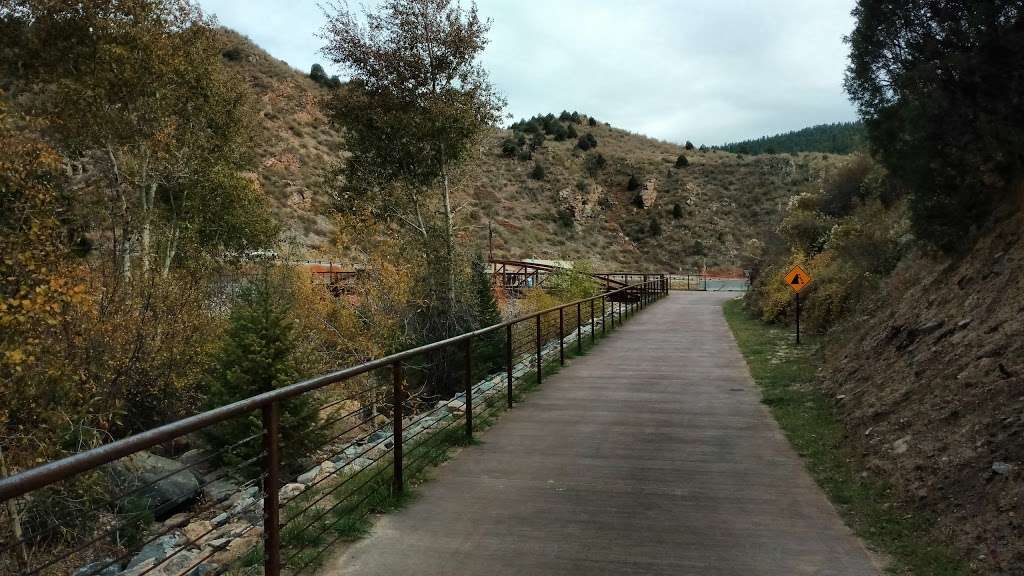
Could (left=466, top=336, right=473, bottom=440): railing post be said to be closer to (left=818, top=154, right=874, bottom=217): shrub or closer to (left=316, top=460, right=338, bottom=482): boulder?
(left=316, top=460, right=338, bottom=482): boulder

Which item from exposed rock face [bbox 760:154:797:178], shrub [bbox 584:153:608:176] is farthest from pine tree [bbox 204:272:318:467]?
exposed rock face [bbox 760:154:797:178]

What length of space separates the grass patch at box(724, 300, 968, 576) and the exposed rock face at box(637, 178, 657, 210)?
205 feet

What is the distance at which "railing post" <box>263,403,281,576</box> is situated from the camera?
328 cm

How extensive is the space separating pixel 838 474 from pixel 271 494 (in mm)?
4420

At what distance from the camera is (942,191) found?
9.02 meters

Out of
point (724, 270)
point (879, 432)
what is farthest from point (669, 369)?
point (724, 270)

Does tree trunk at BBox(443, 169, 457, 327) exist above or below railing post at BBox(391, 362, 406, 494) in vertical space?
above

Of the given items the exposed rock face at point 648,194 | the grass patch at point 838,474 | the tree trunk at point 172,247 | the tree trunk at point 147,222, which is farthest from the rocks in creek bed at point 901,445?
the exposed rock face at point 648,194

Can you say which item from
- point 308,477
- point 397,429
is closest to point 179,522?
point 397,429

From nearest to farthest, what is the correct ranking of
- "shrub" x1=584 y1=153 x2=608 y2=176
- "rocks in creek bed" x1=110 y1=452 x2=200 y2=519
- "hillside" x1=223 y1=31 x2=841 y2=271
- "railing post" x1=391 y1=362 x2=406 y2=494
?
"railing post" x1=391 y1=362 x2=406 y2=494 < "rocks in creek bed" x1=110 y1=452 x2=200 y2=519 < "hillside" x1=223 y1=31 x2=841 y2=271 < "shrub" x1=584 y1=153 x2=608 y2=176

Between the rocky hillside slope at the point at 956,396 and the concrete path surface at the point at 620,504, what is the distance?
65 cm

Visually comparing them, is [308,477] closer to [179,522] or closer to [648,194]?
[179,522]

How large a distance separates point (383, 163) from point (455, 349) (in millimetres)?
5697

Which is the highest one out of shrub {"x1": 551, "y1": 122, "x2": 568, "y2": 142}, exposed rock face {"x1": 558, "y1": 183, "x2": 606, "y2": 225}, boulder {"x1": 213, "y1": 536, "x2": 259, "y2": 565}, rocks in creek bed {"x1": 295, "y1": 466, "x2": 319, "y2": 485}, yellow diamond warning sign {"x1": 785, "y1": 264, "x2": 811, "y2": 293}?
shrub {"x1": 551, "y1": 122, "x2": 568, "y2": 142}
